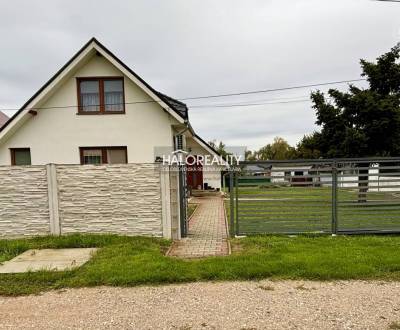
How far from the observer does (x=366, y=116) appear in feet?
50.0

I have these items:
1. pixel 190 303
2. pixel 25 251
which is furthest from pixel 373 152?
pixel 25 251

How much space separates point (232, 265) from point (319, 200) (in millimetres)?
3511

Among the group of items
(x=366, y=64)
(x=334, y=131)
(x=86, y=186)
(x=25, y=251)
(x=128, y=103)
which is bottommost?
(x=25, y=251)

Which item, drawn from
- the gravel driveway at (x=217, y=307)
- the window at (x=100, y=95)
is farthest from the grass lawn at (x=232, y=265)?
the window at (x=100, y=95)

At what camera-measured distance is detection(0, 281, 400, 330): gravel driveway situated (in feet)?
11.2

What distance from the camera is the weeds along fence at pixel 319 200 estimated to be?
7.24m

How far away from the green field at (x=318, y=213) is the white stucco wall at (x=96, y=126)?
18.8 feet

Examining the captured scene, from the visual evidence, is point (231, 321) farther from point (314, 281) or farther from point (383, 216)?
point (383, 216)

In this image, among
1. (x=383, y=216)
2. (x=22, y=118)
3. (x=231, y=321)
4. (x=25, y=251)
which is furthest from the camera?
(x=22, y=118)

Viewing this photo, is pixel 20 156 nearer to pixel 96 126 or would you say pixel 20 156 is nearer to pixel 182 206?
pixel 96 126

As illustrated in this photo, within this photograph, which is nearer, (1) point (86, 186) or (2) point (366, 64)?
(1) point (86, 186)

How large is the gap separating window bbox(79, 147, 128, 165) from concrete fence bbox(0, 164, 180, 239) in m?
4.87

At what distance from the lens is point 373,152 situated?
15.7 m

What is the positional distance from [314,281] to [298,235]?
2808 millimetres
